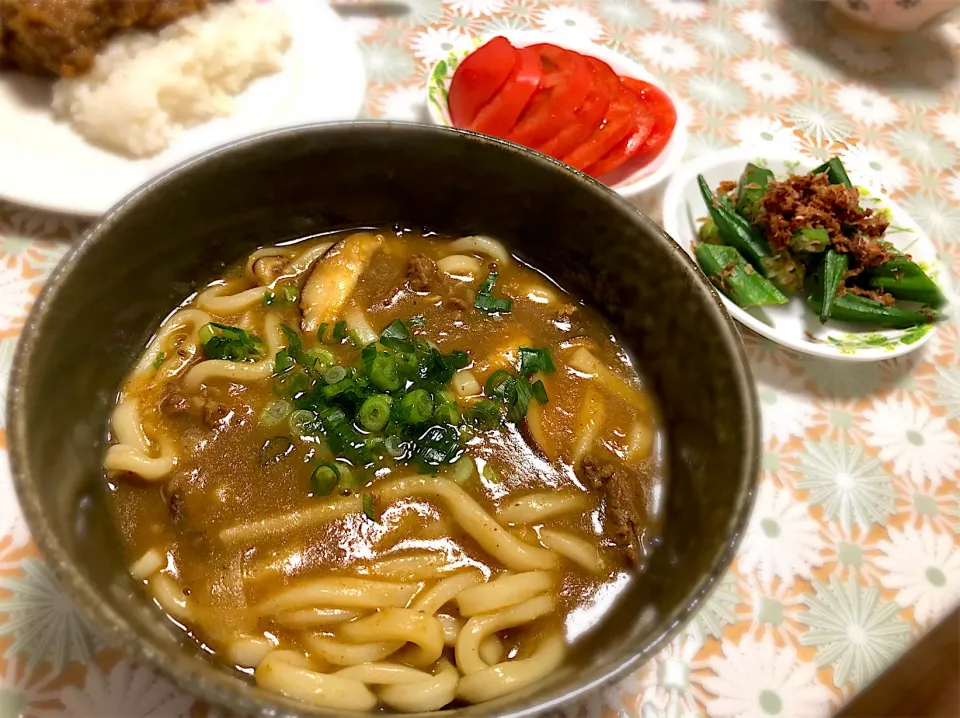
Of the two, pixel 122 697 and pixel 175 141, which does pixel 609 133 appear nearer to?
pixel 175 141

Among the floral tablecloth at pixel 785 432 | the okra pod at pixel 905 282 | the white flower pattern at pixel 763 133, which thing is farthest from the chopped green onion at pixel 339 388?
the white flower pattern at pixel 763 133

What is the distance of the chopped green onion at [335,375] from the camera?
1533 mm

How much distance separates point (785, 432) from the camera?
2.08 metres

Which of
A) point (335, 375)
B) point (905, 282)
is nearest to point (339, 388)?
point (335, 375)

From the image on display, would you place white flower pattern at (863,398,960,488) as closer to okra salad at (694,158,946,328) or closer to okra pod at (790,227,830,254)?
okra salad at (694,158,946,328)

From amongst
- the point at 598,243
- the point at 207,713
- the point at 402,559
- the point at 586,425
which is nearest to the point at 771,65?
the point at 598,243

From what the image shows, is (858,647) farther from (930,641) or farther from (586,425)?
(586,425)

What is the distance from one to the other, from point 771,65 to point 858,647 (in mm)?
2631

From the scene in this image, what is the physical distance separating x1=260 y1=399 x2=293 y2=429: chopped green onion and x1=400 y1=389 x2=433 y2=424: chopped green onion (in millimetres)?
259

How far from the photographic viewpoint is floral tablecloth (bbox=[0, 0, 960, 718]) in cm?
149

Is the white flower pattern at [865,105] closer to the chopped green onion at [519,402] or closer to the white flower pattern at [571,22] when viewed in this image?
the white flower pattern at [571,22]

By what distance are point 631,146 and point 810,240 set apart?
689mm

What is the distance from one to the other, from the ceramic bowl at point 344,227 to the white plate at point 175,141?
572 millimetres

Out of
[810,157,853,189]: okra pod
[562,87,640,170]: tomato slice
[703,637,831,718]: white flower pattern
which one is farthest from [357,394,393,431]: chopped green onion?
[810,157,853,189]: okra pod
